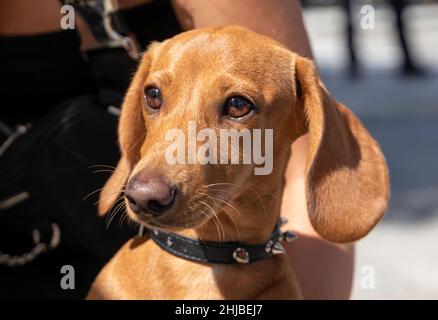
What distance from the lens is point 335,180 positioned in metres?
2.09

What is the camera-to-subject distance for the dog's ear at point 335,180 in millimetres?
2068

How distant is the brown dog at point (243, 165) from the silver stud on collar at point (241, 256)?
20 millimetres

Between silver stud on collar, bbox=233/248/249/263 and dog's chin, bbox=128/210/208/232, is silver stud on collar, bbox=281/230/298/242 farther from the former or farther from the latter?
dog's chin, bbox=128/210/208/232

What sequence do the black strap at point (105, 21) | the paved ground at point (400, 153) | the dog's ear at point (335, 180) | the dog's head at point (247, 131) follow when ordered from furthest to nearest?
the paved ground at point (400, 153), the black strap at point (105, 21), the dog's ear at point (335, 180), the dog's head at point (247, 131)

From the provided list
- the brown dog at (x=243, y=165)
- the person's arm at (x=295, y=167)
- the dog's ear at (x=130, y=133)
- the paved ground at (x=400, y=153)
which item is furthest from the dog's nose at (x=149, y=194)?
the paved ground at (x=400, y=153)

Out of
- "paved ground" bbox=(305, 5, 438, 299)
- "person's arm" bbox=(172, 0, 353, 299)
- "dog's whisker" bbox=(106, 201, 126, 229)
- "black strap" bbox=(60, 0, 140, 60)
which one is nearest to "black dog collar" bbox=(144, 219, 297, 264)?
"dog's whisker" bbox=(106, 201, 126, 229)

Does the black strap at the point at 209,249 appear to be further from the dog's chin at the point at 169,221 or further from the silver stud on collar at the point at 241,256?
the dog's chin at the point at 169,221

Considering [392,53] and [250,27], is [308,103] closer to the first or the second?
[250,27]

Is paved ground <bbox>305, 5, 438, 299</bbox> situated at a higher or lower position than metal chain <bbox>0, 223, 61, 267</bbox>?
lower

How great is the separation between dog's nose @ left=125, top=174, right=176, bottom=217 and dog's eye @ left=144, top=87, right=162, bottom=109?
0.35 metres

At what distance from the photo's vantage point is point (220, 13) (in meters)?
2.37

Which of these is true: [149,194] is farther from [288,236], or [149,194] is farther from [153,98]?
[288,236]

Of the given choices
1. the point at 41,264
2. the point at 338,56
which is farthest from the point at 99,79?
the point at 338,56

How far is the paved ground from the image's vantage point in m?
4.76
